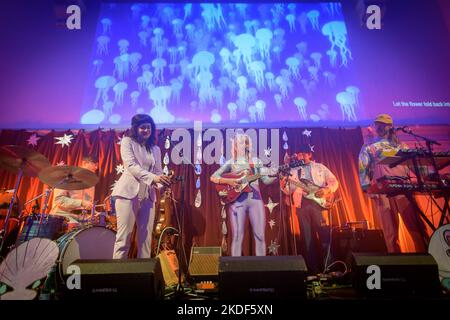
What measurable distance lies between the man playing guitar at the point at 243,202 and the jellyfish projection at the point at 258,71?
0.91 meters

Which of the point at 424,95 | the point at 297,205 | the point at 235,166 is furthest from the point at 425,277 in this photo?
the point at 424,95

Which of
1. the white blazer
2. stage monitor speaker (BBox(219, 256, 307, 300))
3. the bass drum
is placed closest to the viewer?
stage monitor speaker (BBox(219, 256, 307, 300))

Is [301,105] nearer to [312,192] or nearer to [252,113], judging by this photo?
[252,113]

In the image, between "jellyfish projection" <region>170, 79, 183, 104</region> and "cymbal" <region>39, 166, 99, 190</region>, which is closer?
"cymbal" <region>39, 166, 99, 190</region>

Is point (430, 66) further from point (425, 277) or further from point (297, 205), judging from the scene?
point (425, 277)

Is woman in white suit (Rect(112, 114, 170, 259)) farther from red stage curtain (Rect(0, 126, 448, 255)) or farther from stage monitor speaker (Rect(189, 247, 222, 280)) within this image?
red stage curtain (Rect(0, 126, 448, 255))

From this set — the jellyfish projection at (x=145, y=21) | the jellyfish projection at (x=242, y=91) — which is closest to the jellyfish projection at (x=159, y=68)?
the jellyfish projection at (x=145, y=21)

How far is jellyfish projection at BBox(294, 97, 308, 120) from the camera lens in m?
4.47

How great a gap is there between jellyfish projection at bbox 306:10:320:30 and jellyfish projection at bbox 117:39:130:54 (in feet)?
9.29

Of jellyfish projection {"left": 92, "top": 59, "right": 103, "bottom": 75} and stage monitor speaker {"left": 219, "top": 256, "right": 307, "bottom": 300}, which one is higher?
jellyfish projection {"left": 92, "top": 59, "right": 103, "bottom": 75}

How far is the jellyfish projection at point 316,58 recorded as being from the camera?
4.73m

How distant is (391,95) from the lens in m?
4.58

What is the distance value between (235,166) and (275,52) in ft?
5.93

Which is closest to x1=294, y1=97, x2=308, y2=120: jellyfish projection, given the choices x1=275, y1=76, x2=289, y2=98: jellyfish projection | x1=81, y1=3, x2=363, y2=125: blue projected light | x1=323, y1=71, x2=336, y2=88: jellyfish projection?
x1=81, y1=3, x2=363, y2=125: blue projected light
